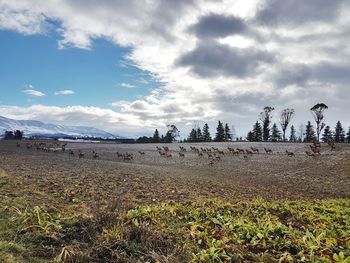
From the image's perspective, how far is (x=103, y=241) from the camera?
5895 millimetres

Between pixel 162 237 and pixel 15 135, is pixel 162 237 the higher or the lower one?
the lower one

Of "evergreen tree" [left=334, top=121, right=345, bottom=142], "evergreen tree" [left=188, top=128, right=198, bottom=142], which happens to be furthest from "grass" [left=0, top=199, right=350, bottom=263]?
"evergreen tree" [left=188, top=128, right=198, bottom=142]

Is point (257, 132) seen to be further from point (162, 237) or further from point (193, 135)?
point (162, 237)

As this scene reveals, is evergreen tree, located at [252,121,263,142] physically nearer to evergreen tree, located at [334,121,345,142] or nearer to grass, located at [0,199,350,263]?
evergreen tree, located at [334,121,345,142]

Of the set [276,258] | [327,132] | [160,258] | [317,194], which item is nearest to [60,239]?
[160,258]

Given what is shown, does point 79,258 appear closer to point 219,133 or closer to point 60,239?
point 60,239

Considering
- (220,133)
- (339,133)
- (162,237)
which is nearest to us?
(162,237)

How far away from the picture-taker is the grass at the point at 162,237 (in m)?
5.40

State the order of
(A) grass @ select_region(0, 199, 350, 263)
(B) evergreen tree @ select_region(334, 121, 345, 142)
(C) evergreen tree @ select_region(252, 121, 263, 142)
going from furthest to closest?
(C) evergreen tree @ select_region(252, 121, 263, 142)
(B) evergreen tree @ select_region(334, 121, 345, 142)
(A) grass @ select_region(0, 199, 350, 263)

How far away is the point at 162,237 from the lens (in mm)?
6043

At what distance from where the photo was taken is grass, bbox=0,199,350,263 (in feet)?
17.7

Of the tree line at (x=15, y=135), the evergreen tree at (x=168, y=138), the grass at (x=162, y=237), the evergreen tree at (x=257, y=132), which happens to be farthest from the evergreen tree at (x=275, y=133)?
the grass at (x=162, y=237)

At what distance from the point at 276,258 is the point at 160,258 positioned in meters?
1.81

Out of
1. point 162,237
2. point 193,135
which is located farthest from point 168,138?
point 162,237
